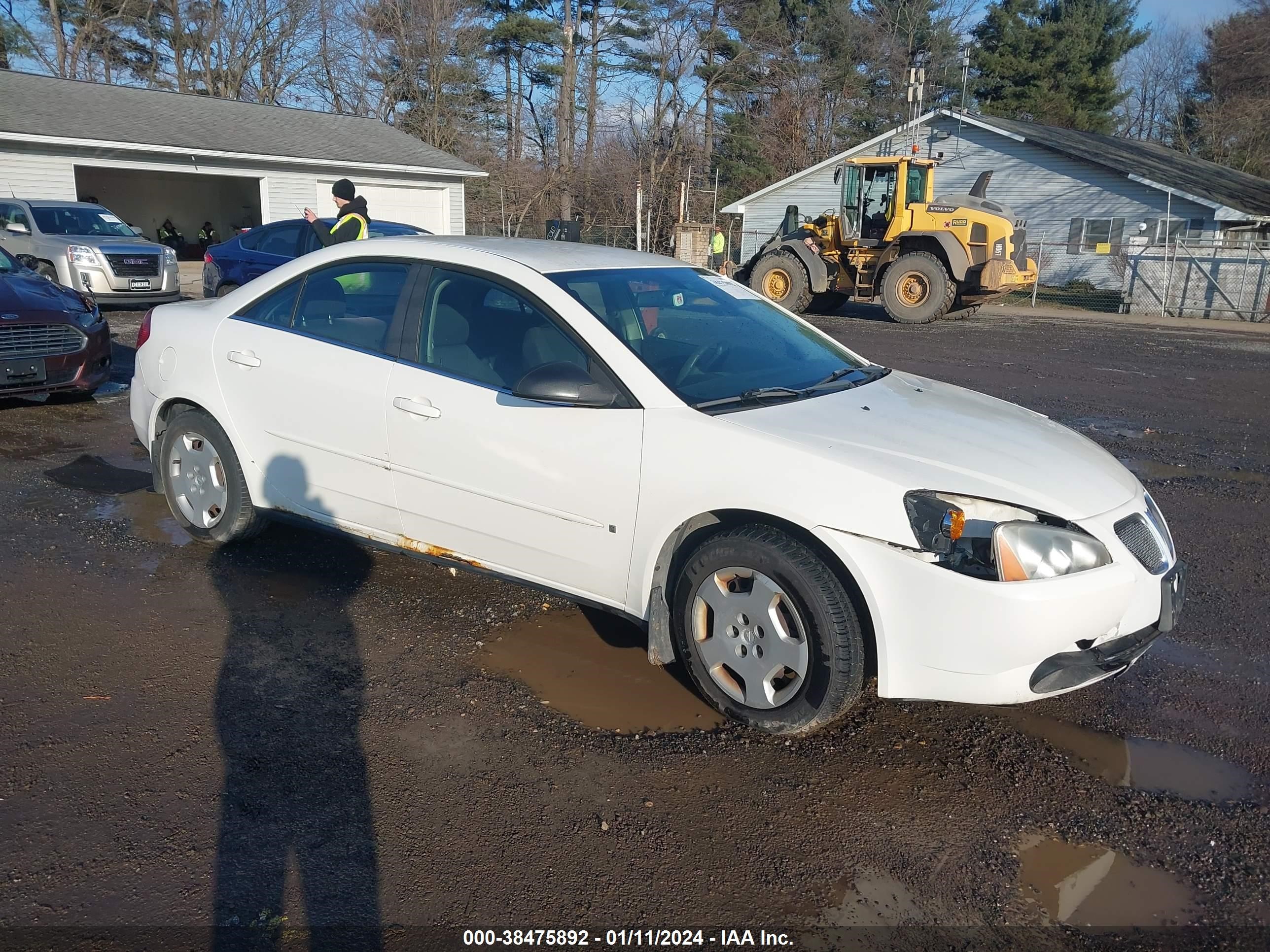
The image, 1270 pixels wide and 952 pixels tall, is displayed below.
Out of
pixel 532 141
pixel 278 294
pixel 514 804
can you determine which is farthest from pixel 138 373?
pixel 532 141

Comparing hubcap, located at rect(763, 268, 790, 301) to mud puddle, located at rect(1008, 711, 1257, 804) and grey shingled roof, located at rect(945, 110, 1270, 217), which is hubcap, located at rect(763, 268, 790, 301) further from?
mud puddle, located at rect(1008, 711, 1257, 804)

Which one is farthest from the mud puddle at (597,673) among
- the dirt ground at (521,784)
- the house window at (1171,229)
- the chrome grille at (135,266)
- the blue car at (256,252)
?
the house window at (1171,229)

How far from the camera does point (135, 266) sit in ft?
50.9

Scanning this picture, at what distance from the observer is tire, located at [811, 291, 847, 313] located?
2038 cm

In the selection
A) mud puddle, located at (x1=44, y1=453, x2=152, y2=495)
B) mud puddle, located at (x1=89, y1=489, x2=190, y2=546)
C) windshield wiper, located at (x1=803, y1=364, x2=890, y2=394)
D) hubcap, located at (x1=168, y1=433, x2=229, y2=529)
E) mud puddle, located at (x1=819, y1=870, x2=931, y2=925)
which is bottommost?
mud puddle, located at (x1=819, y1=870, x2=931, y2=925)

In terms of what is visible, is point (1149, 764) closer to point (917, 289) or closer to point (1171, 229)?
point (917, 289)

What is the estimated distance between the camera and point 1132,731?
11.6 feet

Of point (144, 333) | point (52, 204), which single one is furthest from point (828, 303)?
point (144, 333)

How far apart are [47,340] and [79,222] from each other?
10047mm

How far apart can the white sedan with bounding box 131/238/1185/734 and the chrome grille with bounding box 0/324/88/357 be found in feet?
11.2

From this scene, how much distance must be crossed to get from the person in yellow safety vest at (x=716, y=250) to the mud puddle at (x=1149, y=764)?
72.5ft

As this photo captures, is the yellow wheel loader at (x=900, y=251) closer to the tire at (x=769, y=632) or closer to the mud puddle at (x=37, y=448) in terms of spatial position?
the mud puddle at (x=37, y=448)

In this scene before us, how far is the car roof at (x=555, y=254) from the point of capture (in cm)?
414

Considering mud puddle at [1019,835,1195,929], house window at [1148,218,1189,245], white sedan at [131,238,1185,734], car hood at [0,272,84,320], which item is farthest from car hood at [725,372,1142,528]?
house window at [1148,218,1189,245]
